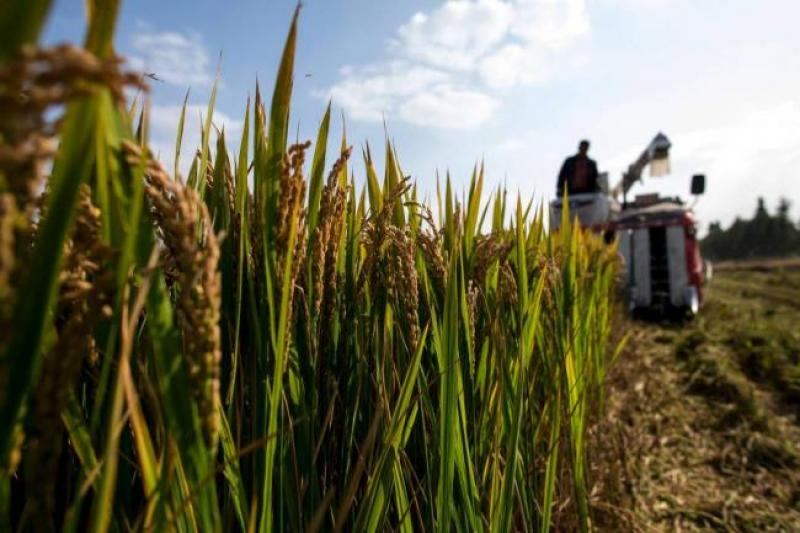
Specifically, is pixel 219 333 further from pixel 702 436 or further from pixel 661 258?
pixel 661 258

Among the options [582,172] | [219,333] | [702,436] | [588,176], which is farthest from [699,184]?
[219,333]

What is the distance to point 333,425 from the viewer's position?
907mm

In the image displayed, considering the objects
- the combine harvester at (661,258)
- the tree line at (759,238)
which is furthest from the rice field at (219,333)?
the tree line at (759,238)

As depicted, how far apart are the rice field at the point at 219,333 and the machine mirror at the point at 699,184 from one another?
802cm

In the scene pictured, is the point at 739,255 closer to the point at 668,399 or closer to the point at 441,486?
the point at 668,399

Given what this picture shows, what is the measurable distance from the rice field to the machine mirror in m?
8.02

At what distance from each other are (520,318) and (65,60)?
1115mm

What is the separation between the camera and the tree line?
209 feet

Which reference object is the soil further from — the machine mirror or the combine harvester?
the machine mirror

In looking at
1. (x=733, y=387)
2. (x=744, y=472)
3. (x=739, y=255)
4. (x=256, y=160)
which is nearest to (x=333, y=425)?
(x=256, y=160)

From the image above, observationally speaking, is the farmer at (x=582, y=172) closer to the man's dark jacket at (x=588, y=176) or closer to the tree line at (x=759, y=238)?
the man's dark jacket at (x=588, y=176)

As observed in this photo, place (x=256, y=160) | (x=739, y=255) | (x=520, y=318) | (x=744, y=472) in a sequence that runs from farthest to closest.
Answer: (x=739, y=255), (x=744, y=472), (x=520, y=318), (x=256, y=160)

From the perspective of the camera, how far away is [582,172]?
9250 mm

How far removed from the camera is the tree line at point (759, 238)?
6384 centimetres
